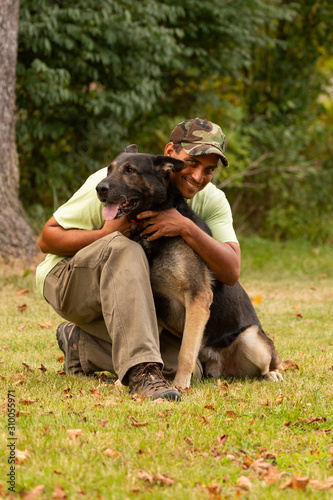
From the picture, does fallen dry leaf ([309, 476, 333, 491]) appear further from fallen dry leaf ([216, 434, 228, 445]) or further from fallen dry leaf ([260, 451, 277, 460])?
fallen dry leaf ([216, 434, 228, 445])

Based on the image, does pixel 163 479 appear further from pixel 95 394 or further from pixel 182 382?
pixel 182 382

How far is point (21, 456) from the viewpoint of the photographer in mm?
2240

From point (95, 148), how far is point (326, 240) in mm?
5533

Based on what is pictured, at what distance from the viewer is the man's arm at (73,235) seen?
11.8 feet

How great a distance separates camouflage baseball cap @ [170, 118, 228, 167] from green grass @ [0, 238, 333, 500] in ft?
4.84

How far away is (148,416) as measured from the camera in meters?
2.82

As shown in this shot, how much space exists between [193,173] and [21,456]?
6.86ft

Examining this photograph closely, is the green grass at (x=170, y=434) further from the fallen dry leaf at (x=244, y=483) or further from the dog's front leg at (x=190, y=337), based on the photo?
the dog's front leg at (x=190, y=337)

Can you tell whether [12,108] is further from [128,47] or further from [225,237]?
[225,237]

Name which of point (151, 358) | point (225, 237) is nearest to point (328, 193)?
point (225, 237)

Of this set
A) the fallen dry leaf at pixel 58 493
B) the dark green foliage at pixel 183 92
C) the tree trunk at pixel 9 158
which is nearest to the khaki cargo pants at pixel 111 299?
the fallen dry leaf at pixel 58 493

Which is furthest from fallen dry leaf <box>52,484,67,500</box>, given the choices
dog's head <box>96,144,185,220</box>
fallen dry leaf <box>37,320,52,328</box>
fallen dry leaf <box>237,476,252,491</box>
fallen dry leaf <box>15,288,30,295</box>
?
fallen dry leaf <box>15,288,30,295</box>

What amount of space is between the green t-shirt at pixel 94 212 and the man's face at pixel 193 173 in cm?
27

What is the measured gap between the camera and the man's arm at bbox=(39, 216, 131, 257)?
3.58m
